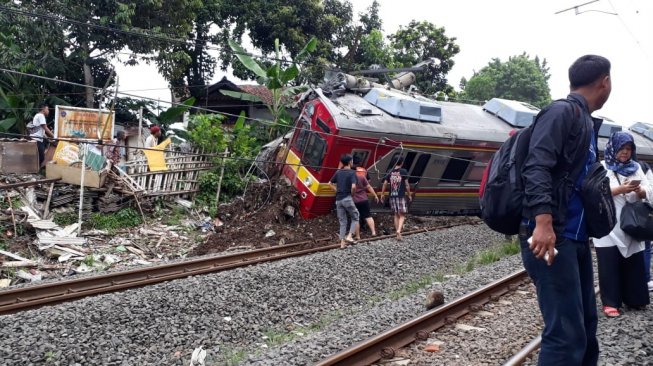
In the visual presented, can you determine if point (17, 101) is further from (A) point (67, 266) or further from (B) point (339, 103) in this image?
(B) point (339, 103)

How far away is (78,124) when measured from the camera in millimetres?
12648

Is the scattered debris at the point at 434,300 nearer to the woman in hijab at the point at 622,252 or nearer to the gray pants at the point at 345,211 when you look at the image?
the woman in hijab at the point at 622,252

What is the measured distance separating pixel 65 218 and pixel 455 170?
8726 millimetres

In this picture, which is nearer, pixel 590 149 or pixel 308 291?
pixel 590 149

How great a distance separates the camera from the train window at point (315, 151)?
11.7 meters

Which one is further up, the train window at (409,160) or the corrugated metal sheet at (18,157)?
the train window at (409,160)

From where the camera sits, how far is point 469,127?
13539 mm

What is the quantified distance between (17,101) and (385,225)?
417 inches

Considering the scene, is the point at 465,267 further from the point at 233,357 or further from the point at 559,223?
the point at 559,223

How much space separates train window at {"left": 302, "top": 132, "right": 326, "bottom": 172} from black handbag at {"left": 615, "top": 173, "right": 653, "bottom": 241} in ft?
23.6

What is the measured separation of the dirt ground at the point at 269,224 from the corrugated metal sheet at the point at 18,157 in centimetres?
438

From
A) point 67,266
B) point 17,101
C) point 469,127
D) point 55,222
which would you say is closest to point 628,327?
point 67,266

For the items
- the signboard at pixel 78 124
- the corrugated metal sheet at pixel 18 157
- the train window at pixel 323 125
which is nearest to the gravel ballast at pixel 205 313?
the train window at pixel 323 125

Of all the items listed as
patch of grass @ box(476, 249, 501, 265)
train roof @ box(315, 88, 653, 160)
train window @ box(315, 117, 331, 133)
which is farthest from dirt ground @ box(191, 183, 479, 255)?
patch of grass @ box(476, 249, 501, 265)
